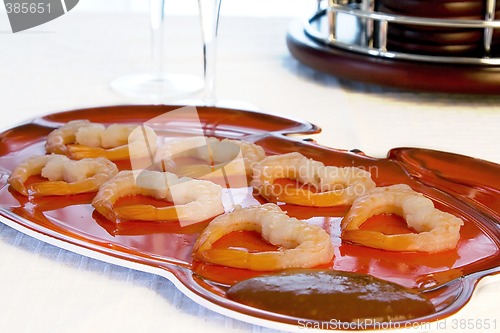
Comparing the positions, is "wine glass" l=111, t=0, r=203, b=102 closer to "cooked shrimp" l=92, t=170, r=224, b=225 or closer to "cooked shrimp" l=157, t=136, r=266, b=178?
"cooked shrimp" l=157, t=136, r=266, b=178

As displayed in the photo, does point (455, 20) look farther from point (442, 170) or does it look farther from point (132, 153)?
point (132, 153)

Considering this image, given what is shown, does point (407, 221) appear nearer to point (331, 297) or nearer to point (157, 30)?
point (331, 297)

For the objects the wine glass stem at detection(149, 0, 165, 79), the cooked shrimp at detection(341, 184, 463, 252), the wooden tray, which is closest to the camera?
the cooked shrimp at detection(341, 184, 463, 252)

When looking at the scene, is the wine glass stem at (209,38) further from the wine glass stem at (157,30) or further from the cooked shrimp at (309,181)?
the cooked shrimp at (309,181)

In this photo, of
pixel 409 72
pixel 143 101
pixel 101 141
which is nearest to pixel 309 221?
pixel 101 141

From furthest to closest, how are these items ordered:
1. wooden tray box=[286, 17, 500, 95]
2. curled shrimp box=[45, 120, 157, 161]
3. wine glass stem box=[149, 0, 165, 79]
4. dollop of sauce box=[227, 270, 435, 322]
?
wine glass stem box=[149, 0, 165, 79]
wooden tray box=[286, 17, 500, 95]
curled shrimp box=[45, 120, 157, 161]
dollop of sauce box=[227, 270, 435, 322]

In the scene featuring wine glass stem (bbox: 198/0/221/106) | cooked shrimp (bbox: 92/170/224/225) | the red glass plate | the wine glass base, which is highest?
wine glass stem (bbox: 198/0/221/106)

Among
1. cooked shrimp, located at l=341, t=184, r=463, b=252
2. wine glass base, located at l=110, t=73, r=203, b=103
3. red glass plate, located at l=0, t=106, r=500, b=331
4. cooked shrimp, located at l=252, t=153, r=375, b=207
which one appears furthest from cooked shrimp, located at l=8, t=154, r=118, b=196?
wine glass base, located at l=110, t=73, r=203, b=103

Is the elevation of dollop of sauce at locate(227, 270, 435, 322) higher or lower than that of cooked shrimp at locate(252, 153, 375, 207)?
higher
